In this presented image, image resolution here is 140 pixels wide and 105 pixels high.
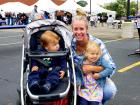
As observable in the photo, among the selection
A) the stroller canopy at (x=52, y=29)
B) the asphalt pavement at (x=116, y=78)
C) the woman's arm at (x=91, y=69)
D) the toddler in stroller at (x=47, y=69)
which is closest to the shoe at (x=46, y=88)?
the toddler in stroller at (x=47, y=69)

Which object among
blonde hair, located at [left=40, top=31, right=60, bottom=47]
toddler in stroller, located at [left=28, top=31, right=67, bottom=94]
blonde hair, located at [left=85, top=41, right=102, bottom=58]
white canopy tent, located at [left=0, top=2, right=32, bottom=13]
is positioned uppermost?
white canopy tent, located at [left=0, top=2, right=32, bottom=13]

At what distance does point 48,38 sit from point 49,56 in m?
0.34

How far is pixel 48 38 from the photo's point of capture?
16.9ft

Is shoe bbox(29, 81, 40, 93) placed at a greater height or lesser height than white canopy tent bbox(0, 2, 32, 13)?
lesser

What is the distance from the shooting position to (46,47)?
16.9 ft

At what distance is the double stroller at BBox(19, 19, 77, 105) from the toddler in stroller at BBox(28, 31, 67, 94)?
0.06 meters

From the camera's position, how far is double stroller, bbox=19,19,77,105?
4.50 m

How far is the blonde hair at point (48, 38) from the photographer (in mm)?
5113

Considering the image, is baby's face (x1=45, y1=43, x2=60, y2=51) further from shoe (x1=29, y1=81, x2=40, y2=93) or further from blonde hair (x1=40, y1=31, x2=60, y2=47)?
shoe (x1=29, y1=81, x2=40, y2=93)

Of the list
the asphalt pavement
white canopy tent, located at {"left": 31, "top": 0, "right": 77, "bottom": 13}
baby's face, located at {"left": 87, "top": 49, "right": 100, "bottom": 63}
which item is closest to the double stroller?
baby's face, located at {"left": 87, "top": 49, "right": 100, "bottom": 63}

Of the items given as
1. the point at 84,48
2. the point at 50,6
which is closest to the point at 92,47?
the point at 84,48

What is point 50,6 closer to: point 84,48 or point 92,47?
point 84,48

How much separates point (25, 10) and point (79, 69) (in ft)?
112

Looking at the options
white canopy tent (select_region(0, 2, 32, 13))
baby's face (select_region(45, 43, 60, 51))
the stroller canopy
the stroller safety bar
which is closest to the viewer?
the stroller safety bar
